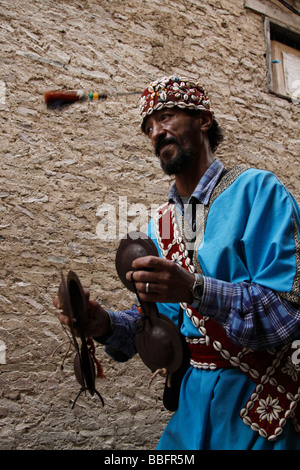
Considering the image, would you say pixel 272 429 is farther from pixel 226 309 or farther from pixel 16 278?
pixel 16 278

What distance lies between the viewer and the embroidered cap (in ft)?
6.11

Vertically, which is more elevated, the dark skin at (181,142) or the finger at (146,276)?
the dark skin at (181,142)

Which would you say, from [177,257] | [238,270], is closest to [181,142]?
[177,257]

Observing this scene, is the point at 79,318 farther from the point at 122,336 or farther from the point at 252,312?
the point at 252,312

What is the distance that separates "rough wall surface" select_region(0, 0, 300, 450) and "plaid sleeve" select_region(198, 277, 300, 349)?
6.64 feet

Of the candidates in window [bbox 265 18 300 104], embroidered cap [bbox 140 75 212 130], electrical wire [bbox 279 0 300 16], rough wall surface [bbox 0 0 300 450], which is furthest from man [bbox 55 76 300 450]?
electrical wire [bbox 279 0 300 16]

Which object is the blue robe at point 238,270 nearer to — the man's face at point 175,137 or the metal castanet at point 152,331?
the metal castanet at point 152,331

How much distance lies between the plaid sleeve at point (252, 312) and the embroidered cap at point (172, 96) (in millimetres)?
965

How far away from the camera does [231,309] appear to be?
4.07 ft

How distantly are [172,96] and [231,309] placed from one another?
1.08m

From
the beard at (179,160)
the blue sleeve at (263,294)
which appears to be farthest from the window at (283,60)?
the blue sleeve at (263,294)

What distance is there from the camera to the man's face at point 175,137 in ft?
5.85

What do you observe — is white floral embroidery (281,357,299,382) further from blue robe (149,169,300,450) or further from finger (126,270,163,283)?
finger (126,270,163,283)

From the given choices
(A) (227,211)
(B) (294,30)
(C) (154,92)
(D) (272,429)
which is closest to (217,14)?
(B) (294,30)
